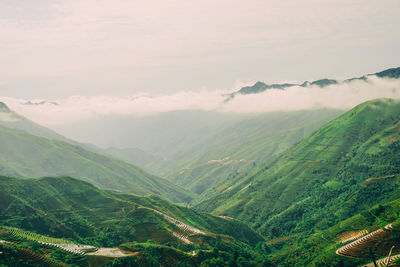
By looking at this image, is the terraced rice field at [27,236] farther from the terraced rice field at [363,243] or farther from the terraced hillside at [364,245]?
the terraced rice field at [363,243]

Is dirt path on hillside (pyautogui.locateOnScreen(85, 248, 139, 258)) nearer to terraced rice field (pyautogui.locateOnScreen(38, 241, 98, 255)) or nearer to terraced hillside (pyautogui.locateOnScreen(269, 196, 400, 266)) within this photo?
terraced rice field (pyautogui.locateOnScreen(38, 241, 98, 255))

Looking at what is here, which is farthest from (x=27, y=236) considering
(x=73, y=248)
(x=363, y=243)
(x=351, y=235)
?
(x=351, y=235)

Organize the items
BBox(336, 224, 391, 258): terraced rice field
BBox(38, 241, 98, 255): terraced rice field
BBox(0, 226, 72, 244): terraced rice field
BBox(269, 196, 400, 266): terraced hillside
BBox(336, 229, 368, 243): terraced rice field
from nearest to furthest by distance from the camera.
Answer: BBox(269, 196, 400, 266): terraced hillside → BBox(38, 241, 98, 255): terraced rice field → BBox(336, 224, 391, 258): terraced rice field → BBox(0, 226, 72, 244): terraced rice field → BBox(336, 229, 368, 243): terraced rice field

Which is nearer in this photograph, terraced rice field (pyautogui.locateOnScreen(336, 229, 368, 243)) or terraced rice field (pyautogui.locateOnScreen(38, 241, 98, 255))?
terraced rice field (pyautogui.locateOnScreen(38, 241, 98, 255))

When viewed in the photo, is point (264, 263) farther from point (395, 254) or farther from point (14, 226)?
point (14, 226)

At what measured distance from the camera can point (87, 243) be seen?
19088 centimetres

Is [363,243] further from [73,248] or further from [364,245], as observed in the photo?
[73,248]

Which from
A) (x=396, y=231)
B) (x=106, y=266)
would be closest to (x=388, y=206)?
(x=396, y=231)

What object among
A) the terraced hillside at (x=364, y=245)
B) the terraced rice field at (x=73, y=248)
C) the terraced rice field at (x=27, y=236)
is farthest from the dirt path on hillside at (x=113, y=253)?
the terraced hillside at (x=364, y=245)

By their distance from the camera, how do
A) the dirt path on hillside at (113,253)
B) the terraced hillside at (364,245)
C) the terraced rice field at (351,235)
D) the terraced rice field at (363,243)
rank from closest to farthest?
the terraced hillside at (364,245) → the dirt path on hillside at (113,253) → the terraced rice field at (363,243) → the terraced rice field at (351,235)

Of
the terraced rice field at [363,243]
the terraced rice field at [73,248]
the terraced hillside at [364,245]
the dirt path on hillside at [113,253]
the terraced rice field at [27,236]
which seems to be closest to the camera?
the terraced hillside at [364,245]

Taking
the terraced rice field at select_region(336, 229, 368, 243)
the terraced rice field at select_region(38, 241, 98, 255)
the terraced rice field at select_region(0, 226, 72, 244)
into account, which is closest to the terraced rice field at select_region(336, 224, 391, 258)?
the terraced rice field at select_region(336, 229, 368, 243)

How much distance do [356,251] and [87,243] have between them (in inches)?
5582

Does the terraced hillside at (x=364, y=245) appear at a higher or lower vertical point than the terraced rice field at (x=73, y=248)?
lower
